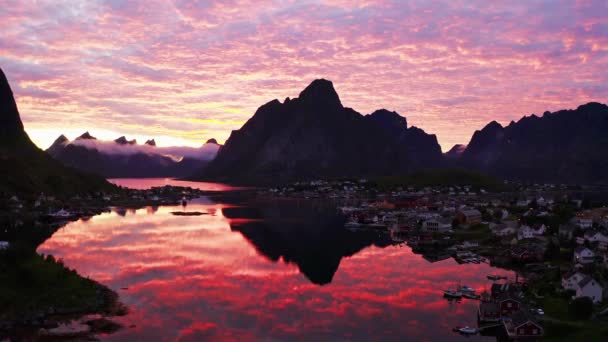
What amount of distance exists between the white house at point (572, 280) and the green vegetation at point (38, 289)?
3704 centimetres

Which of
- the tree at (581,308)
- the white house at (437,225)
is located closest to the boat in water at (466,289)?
the tree at (581,308)

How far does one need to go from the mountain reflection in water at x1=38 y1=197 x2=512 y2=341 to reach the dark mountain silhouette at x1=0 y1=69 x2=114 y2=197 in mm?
34164

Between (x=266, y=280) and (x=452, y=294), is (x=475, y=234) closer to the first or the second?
(x=452, y=294)

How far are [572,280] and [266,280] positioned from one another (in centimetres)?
2816

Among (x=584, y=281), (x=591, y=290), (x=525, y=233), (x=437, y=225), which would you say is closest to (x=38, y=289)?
(x=584, y=281)

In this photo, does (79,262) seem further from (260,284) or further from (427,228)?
(427,228)

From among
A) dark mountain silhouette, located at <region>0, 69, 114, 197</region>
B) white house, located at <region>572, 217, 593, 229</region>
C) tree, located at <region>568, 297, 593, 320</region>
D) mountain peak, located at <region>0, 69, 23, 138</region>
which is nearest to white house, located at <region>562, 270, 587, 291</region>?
tree, located at <region>568, 297, 593, 320</region>

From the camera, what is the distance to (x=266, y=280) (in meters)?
52.8

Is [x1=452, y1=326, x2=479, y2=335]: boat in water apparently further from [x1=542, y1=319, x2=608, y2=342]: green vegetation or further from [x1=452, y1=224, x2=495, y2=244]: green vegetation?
[x1=452, y1=224, x2=495, y2=244]: green vegetation

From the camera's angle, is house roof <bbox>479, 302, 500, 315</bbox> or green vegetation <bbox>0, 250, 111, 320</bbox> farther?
house roof <bbox>479, 302, 500, 315</bbox>

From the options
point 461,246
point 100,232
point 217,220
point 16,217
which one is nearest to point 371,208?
point 217,220

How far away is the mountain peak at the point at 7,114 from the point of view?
154500 mm

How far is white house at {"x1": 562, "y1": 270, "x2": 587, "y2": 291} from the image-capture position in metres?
39.5

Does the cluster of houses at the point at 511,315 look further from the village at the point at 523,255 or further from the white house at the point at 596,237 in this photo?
the white house at the point at 596,237
